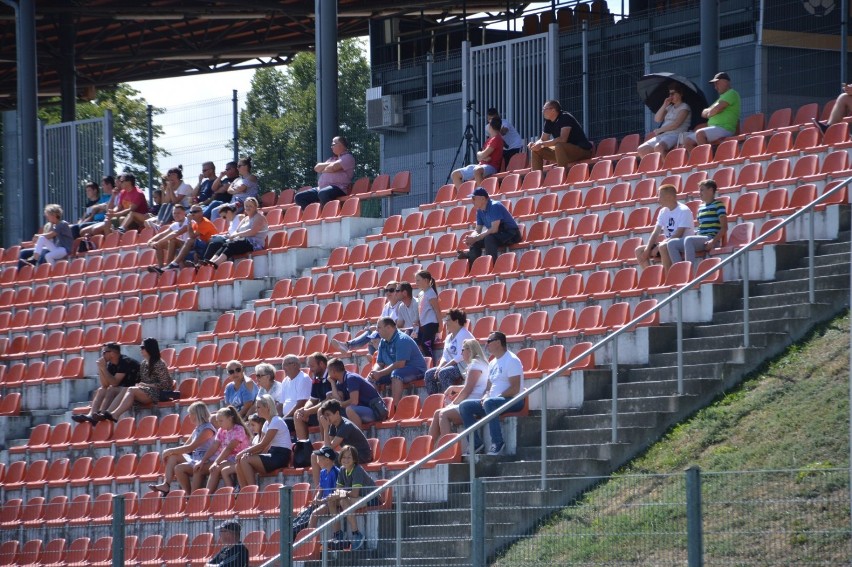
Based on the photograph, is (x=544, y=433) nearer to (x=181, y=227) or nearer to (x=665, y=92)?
(x=665, y=92)

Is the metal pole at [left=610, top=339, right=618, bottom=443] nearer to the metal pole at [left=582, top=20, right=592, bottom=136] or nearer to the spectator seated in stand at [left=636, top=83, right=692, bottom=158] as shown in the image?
the spectator seated in stand at [left=636, top=83, right=692, bottom=158]

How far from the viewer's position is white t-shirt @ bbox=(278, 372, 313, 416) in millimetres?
14484

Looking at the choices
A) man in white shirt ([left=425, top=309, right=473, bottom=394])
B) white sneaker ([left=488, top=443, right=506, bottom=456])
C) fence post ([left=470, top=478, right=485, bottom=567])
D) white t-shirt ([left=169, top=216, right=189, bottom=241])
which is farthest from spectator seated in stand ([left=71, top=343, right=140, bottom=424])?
fence post ([left=470, top=478, right=485, bottom=567])

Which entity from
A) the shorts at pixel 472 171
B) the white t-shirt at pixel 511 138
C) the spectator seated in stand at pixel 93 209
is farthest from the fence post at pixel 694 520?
the spectator seated in stand at pixel 93 209

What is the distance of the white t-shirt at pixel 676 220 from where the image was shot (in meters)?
14.0

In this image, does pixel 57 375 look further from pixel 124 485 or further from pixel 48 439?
pixel 124 485

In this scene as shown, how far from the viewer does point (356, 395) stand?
1386cm

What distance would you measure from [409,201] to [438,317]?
333 inches

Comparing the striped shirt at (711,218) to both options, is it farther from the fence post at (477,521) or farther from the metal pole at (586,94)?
the metal pole at (586,94)

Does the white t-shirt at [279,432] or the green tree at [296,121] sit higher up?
the green tree at [296,121]

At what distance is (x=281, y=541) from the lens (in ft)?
33.7

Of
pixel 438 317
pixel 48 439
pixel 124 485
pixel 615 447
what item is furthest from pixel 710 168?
pixel 48 439

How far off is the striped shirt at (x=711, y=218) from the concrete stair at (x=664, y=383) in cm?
68

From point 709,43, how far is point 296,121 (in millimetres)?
37401
